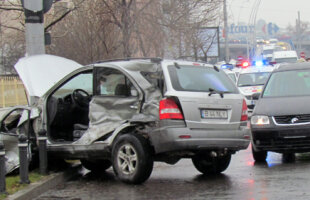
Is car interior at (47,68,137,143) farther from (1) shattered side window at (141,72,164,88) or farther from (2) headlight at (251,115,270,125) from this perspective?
(2) headlight at (251,115,270,125)

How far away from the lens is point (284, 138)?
8750mm

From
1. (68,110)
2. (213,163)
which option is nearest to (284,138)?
(213,163)

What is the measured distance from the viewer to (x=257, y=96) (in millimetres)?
10320

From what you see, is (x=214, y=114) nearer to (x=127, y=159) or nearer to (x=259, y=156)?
(x=127, y=159)

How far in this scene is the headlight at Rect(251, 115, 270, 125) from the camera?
8.95m

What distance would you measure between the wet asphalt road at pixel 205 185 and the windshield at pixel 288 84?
1.42 metres

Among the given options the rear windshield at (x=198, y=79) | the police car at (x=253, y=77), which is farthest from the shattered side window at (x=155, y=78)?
the police car at (x=253, y=77)

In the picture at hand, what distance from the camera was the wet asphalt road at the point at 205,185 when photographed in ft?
21.8

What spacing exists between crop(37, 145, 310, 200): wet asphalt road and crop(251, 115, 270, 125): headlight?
2.40 ft

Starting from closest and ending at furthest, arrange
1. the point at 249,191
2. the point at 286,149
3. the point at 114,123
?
the point at 249,191
the point at 114,123
the point at 286,149

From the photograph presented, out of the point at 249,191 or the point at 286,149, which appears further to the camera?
the point at 286,149

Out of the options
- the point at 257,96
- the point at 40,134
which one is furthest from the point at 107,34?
the point at 40,134

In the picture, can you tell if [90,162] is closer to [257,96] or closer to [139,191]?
[139,191]

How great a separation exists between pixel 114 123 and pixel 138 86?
70cm
